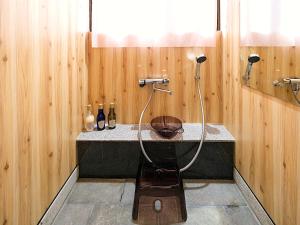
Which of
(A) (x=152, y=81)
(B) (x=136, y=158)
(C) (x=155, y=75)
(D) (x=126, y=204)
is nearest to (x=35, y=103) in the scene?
(D) (x=126, y=204)

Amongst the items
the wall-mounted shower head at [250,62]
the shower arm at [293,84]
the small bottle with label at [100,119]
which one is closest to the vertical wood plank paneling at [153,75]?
the small bottle with label at [100,119]

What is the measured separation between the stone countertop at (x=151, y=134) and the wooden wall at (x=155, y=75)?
0.32ft

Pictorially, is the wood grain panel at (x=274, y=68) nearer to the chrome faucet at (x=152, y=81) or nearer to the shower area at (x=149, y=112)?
the shower area at (x=149, y=112)

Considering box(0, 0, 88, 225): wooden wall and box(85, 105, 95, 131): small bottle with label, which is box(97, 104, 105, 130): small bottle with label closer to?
box(85, 105, 95, 131): small bottle with label

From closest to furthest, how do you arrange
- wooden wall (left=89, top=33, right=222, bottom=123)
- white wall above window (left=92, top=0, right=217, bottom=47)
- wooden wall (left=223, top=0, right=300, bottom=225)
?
wooden wall (left=223, top=0, right=300, bottom=225) < white wall above window (left=92, top=0, right=217, bottom=47) < wooden wall (left=89, top=33, right=222, bottom=123)

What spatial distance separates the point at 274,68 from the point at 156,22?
1.18 metres

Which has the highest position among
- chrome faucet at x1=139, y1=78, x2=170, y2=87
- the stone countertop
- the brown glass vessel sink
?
chrome faucet at x1=139, y1=78, x2=170, y2=87

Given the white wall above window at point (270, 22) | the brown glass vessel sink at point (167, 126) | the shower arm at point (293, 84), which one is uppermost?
the white wall above window at point (270, 22)

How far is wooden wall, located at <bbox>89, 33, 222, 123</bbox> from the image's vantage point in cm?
242

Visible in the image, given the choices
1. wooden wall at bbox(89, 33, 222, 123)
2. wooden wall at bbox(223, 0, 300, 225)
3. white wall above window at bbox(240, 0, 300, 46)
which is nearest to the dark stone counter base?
wooden wall at bbox(223, 0, 300, 225)

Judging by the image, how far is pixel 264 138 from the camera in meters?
1.56

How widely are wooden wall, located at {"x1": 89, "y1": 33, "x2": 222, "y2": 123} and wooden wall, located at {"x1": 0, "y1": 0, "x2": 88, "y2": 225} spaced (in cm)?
41

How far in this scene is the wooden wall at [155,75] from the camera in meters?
2.42

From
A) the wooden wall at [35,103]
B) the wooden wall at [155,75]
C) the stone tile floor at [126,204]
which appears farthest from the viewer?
the wooden wall at [155,75]
